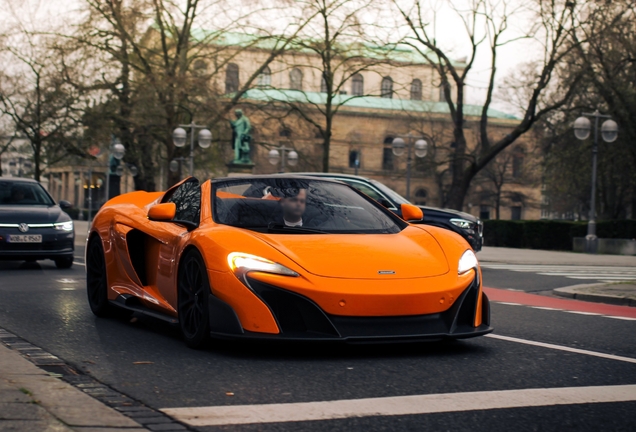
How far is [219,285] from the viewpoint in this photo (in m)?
6.75

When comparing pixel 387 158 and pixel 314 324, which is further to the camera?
pixel 387 158

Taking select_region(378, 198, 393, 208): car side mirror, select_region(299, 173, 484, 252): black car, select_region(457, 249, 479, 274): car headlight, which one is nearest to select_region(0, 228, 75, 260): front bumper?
select_region(299, 173, 484, 252): black car

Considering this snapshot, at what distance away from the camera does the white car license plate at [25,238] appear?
1630 centimetres

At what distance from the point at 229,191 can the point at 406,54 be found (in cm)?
3397

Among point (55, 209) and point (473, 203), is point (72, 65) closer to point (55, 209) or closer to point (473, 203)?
point (55, 209)

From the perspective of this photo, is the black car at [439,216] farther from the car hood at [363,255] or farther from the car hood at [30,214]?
the car hood at [363,255]

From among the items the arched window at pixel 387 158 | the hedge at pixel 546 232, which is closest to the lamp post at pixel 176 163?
the hedge at pixel 546 232

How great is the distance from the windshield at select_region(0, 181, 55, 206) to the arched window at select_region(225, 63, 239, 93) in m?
24.3

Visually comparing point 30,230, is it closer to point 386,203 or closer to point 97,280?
point 386,203

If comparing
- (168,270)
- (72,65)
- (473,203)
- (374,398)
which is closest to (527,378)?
(374,398)

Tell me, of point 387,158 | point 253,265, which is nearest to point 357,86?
point 387,158

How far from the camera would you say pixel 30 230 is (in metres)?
16.5

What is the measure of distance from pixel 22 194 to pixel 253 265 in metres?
11.9

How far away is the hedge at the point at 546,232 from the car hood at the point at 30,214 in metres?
22.8
